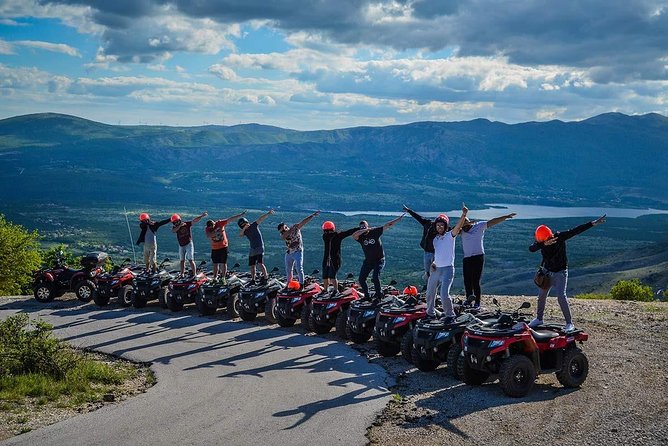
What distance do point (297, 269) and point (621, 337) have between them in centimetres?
754

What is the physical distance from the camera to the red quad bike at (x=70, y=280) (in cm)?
2212

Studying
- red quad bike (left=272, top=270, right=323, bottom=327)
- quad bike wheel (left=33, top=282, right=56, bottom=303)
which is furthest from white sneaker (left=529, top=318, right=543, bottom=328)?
quad bike wheel (left=33, top=282, right=56, bottom=303)

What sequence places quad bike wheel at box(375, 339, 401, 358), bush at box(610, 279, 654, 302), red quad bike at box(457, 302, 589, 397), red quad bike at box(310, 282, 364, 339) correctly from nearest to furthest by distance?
red quad bike at box(457, 302, 589, 397) < quad bike wheel at box(375, 339, 401, 358) < red quad bike at box(310, 282, 364, 339) < bush at box(610, 279, 654, 302)

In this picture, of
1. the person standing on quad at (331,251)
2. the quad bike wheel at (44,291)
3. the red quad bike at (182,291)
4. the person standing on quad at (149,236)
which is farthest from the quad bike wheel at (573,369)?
the quad bike wheel at (44,291)

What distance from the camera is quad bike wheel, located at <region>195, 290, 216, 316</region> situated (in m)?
19.0

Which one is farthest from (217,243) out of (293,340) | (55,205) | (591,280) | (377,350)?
(55,205)

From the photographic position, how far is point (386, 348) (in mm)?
13781

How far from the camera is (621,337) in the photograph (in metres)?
15.1

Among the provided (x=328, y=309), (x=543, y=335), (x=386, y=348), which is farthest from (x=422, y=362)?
(x=328, y=309)

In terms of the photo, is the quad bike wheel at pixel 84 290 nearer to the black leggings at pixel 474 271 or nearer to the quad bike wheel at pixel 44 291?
the quad bike wheel at pixel 44 291

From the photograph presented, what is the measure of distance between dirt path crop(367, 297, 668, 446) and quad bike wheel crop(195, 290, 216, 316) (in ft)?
21.4

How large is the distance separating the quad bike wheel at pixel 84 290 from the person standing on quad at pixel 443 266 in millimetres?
12401

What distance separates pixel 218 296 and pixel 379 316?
6.38 meters

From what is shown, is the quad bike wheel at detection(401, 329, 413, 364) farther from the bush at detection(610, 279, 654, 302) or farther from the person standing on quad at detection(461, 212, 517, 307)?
the bush at detection(610, 279, 654, 302)
